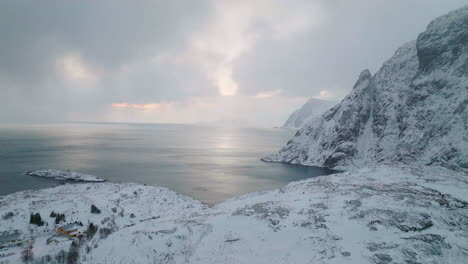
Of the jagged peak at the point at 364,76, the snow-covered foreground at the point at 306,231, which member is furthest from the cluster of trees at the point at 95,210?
the jagged peak at the point at 364,76

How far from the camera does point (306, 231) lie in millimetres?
22141

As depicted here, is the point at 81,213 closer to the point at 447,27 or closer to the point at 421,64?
the point at 421,64

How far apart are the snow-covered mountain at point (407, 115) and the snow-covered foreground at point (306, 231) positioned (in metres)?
45.7

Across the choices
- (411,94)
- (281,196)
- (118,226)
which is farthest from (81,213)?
(411,94)

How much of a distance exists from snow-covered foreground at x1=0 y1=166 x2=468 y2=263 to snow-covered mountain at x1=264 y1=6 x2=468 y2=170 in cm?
4575

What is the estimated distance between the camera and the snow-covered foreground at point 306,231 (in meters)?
18.4

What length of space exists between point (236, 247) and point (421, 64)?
10314cm

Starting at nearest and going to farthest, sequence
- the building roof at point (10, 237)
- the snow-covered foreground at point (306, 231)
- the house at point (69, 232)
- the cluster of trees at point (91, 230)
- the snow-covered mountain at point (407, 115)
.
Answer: the snow-covered foreground at point (306, 231)
the building roof at point (10, 237)
the house at point (69, 232)
the cluster of trees at point (91, 230)
the snow-covered mountain at point (407, 115)

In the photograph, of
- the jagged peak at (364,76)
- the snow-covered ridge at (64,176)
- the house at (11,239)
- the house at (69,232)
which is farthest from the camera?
A: the jagged peak at (364,76)

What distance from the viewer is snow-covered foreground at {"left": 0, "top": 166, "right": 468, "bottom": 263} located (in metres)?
18.4

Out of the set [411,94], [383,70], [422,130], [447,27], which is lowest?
[422,130]

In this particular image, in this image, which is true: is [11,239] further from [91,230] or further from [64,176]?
[64,176]

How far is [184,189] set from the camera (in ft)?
194

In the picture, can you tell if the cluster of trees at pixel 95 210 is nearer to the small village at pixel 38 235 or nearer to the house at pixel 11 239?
the small village at pixel 38 235
